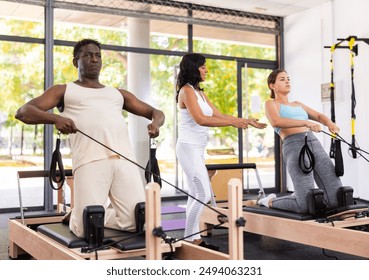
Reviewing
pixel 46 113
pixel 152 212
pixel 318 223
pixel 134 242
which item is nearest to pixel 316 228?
pixel 318 223

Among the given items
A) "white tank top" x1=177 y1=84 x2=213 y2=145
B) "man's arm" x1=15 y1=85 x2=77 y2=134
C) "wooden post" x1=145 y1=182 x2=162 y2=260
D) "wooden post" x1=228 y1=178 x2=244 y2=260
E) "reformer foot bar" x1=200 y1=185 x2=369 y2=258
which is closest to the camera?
"wooden post" x1=145 y1=182 x2=162 y2=260

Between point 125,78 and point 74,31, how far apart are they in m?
0.83

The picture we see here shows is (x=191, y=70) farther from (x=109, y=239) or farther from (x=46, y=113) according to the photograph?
(x=109, y=239)

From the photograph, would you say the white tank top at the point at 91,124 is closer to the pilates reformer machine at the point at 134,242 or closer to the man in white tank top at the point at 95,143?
the man in white tank top at the point at 95,143

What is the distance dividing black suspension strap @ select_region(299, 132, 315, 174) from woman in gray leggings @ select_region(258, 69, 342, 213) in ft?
0.10

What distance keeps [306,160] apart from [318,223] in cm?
50

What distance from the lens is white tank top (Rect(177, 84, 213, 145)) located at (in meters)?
3.08

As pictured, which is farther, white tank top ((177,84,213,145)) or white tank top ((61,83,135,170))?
white tank top ((177,84,213,145))

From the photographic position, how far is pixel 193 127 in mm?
3088

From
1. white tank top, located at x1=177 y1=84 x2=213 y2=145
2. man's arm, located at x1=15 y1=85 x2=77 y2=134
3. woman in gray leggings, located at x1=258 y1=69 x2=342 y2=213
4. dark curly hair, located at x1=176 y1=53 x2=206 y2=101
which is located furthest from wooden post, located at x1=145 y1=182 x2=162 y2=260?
woman in gray leggings, located at x1=258 y1=69 x2=342 y2=213

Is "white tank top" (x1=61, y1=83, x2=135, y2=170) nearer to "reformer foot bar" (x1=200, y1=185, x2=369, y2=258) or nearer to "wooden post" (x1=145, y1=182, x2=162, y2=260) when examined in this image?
"wooden post" (x1=145, y1=182, x2=162, y2=260)

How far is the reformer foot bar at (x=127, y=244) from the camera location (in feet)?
6.05

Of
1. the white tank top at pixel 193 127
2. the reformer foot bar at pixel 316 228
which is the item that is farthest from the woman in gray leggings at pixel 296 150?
the white tank top at pixel 193 127
